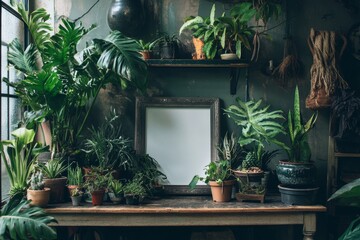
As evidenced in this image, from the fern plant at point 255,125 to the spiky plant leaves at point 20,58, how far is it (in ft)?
5.34

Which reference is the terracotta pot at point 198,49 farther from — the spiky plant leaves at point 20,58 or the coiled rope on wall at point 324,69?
the spiky plant leaves at point 20,58

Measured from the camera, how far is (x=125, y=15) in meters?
3.35

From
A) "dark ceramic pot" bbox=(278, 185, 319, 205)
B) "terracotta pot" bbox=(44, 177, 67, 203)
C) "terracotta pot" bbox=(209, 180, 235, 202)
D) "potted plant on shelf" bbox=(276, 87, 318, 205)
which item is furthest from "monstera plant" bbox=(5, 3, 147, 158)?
"dark ceramic pot" bbox=(278, 185, 319, 205)

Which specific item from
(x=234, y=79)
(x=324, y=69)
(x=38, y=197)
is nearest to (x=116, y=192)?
(x=38, y=197)

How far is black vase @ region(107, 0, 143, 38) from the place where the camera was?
3350 mm

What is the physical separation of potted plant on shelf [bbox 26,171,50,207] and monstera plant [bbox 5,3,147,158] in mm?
361

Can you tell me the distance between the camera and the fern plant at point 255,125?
3.14m

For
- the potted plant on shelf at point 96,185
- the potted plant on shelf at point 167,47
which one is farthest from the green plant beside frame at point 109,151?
the potted plant on shelf at point 167,47

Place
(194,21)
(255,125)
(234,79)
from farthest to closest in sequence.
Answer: (234,79) < (194,21) < (255,125)

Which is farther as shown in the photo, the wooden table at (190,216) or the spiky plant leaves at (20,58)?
the spiky plant leaves at (20,58)

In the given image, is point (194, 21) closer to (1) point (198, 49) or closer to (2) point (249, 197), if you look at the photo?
(1) point (198, 49)

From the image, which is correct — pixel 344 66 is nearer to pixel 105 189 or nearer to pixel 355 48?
pixel 355 48

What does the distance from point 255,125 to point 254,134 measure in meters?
0.11

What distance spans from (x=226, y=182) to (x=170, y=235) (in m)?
0.81
